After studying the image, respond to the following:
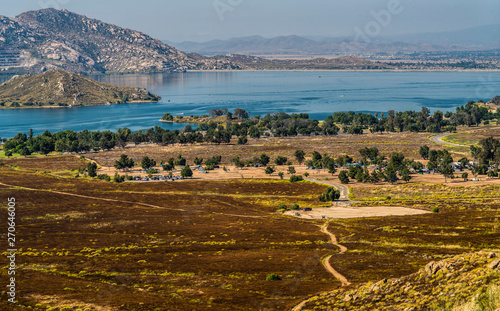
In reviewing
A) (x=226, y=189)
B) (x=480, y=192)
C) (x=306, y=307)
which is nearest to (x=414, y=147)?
(x=480, y=192)

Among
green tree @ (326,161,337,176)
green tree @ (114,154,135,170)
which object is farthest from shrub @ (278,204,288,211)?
green tree @ (114,154,135,170)

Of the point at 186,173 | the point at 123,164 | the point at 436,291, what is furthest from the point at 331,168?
the point at 436,291

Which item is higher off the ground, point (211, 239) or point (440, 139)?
point (440, 139)

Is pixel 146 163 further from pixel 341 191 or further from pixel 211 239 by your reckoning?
pixel 211 239

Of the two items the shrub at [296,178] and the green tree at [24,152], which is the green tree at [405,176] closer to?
the shrub at [296,178]

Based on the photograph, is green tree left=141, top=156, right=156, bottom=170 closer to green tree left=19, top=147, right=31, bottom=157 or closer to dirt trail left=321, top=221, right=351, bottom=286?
green tree left=19, top=147, right=31, bottom=157

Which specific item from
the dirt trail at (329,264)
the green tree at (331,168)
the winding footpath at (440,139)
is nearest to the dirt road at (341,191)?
the green tree at (331,168)
